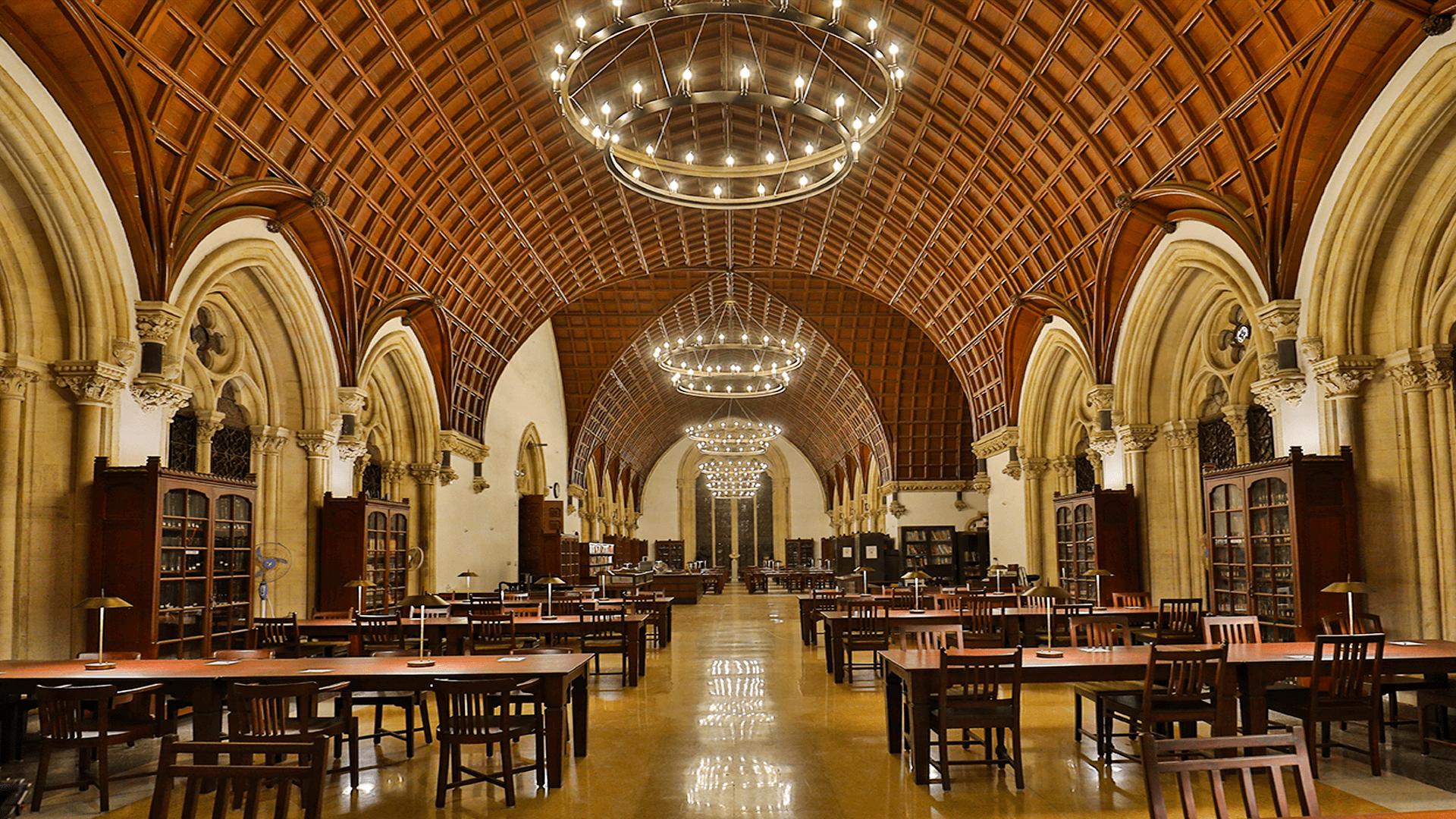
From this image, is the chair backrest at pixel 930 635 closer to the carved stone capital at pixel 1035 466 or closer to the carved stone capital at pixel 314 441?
the carved stone capital at pixel 314 441

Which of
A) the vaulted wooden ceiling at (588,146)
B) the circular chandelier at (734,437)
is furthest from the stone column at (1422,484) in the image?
the circular chandelier at (734,437)

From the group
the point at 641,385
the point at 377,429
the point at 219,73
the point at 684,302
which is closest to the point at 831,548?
the point at 641,385

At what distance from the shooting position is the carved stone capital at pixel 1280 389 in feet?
36.9

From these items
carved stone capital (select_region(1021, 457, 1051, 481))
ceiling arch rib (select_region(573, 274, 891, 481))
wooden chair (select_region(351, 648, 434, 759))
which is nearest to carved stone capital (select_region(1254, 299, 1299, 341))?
wooden chair (select_region(351, 648, 434, 759))

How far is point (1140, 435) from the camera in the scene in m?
16.0

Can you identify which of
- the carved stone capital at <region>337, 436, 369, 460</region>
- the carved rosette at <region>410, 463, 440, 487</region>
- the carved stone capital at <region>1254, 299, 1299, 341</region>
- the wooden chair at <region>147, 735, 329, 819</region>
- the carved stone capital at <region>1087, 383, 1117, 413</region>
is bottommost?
the wooden chair at <region>147, 735, 329, 819</region>

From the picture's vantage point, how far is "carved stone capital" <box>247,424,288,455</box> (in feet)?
48.2

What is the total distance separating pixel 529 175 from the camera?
17625 mm

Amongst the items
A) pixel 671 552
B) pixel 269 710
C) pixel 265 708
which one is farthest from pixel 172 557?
pixel 671 552

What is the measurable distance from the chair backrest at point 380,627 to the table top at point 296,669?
274 cm

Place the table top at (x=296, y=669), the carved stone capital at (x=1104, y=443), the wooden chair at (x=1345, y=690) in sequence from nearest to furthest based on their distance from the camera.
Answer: the wooden chair at (x=1345, y=690)
the table top at (x=296, y=669)
the carved stone capital at (x=1104, y=443)

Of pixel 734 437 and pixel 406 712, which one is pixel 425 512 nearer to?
pixel 406 712

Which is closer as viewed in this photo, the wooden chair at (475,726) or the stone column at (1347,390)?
the wooden chair at (475,726)

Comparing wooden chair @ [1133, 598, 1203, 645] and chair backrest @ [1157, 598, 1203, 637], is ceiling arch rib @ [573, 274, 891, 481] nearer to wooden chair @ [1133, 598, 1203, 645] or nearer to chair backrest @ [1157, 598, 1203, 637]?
wooden chair @ [1133, 598, 1203, 645]
